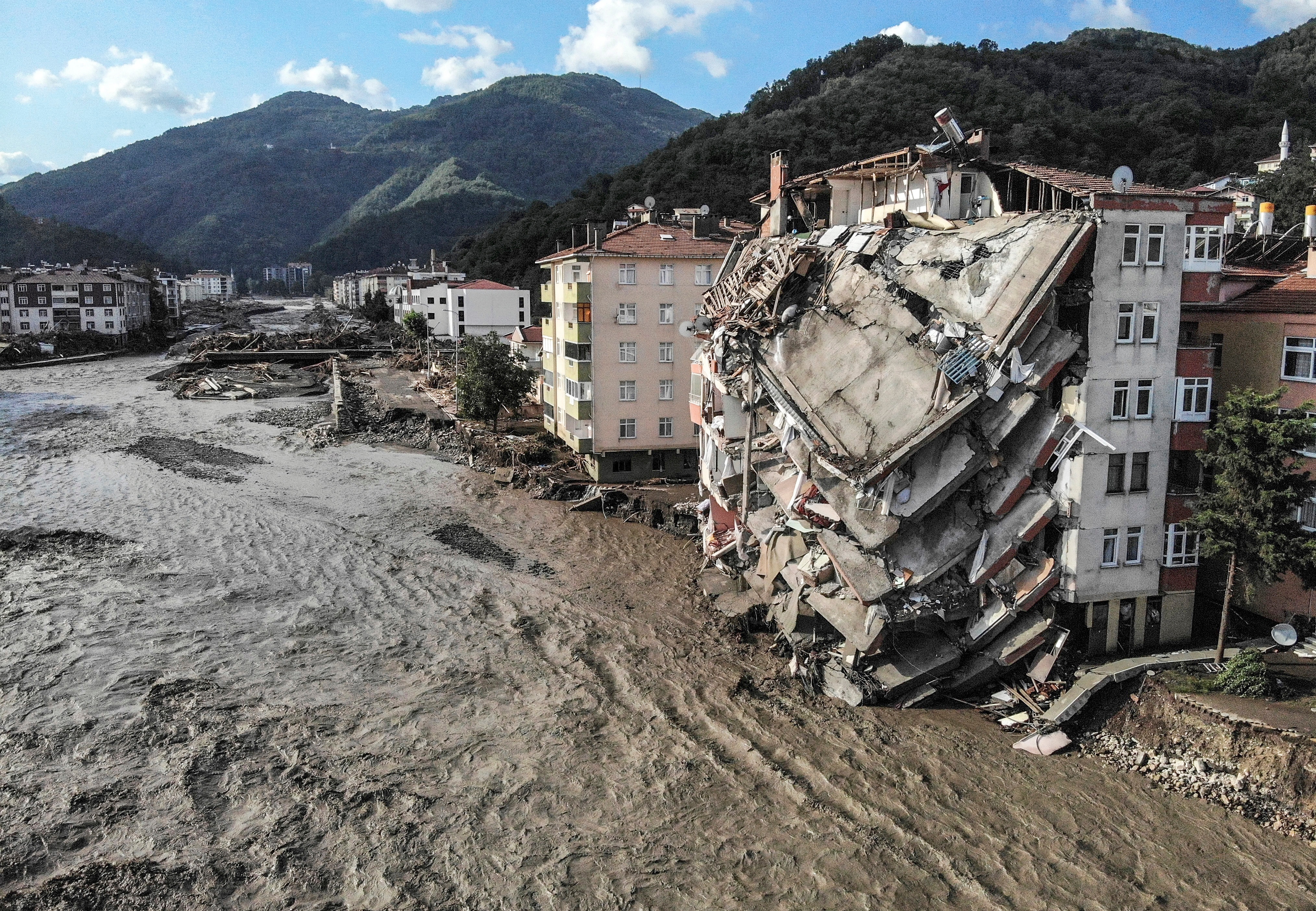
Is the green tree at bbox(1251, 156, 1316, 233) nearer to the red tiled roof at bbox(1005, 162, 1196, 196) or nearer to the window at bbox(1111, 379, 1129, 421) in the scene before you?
the red tiled roof at bbox(1005, 162, 1196, 196)

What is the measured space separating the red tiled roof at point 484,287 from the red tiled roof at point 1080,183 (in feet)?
220

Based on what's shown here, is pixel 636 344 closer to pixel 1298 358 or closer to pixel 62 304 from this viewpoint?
pixel 1298 358

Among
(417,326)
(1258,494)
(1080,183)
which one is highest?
(1080,183)

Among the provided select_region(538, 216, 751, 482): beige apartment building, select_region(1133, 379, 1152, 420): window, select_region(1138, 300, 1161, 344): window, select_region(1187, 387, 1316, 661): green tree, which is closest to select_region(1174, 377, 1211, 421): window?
select_region(1133, 379, 1152, 420): window

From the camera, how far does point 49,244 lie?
177875mm

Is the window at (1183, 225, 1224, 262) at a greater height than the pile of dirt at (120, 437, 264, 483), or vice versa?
the window at (1183, 225, 1224, 262)

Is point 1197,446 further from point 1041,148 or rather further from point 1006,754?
point 1041,148

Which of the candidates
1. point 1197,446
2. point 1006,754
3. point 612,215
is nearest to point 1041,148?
point 612,215

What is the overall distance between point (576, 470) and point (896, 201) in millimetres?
19886

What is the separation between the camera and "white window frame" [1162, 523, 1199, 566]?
67.0ft

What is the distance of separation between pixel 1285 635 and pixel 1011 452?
668 cm

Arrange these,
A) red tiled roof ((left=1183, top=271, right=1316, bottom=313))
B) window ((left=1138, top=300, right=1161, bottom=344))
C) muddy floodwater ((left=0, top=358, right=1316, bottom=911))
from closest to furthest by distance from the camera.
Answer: muddy floodwater ((left=0, top=358, right=1316, bottom=911)), window ((left=1138, top=300, right=1161, bottom=344)), red tiled roof ((left=1183, top=271, right=1316, bottom=313))

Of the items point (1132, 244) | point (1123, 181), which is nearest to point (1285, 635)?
point (1132, 244)

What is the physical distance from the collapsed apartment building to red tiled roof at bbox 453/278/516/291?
218 feet
